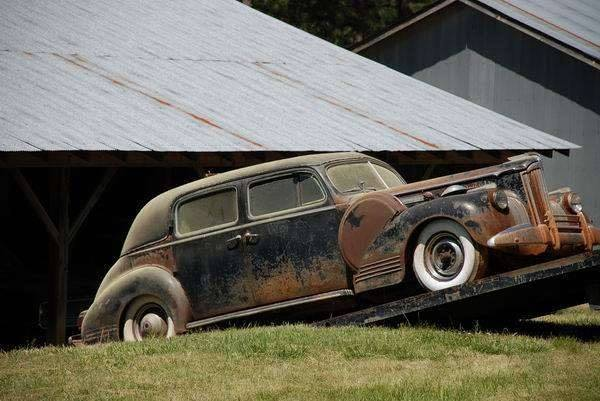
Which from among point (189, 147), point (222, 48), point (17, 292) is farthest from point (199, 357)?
point (222, 48)

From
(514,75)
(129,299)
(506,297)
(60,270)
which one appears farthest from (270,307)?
(514,75)

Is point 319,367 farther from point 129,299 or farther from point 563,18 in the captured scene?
Answer: point 563,18

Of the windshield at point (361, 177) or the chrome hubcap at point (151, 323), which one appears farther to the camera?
the chrome hubcap at point (151, 323)

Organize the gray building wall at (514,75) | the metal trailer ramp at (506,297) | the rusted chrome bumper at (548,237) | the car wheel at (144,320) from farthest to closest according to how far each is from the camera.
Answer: the gray building wall at (514,75), the car wheel at (144,320), the rusted chrome bumper at (548,237), the metal trailer ramp at (506,297)

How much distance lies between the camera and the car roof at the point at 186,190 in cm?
1106

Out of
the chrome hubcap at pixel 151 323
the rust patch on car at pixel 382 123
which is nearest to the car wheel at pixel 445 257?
the chrome hubcap at pixel 151 323

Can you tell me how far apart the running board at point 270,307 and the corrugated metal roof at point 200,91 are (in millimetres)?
3158

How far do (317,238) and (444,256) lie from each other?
4.13ft

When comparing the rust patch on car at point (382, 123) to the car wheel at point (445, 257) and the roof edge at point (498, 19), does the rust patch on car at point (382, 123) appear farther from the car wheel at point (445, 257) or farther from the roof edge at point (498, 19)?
the car wheel at point (445, 257)

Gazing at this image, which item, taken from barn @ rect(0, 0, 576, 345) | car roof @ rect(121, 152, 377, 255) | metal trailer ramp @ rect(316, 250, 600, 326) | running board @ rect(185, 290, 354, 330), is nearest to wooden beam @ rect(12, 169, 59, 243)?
barn @ rect(0, 0, 576, 345)

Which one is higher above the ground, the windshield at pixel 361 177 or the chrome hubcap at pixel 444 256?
the windshield at pixel 361 177

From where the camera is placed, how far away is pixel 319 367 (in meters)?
9.03

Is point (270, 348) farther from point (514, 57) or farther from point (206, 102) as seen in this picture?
point (514, 57)

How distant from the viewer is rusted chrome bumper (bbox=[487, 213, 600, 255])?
381 inches
